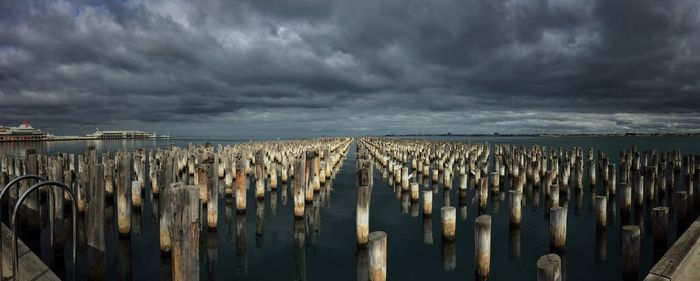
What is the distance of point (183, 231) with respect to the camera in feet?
15.5

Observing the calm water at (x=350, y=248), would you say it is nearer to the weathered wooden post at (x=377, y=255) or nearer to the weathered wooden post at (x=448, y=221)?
the weathered wooden post at (x=448, y=221)

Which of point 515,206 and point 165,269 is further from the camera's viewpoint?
point 515,206

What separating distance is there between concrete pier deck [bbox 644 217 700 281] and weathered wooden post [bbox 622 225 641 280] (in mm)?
731

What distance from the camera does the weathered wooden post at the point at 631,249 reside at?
21.4 ft

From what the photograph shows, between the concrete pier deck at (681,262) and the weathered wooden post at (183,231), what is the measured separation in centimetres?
586

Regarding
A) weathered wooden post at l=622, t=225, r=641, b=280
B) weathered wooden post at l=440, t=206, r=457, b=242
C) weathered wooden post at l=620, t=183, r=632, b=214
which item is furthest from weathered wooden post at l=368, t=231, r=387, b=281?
weathered wooden post at l=620, t=183, r=632, b=214

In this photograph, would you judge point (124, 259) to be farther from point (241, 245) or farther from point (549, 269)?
point (549, 269)

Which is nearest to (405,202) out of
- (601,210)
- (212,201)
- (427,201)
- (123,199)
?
(427,201)

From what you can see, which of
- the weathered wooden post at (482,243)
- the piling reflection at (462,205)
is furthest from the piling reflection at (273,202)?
the weathered wooden post at (482,243)

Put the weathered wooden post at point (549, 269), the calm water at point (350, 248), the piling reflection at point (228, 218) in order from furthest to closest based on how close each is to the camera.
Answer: the piling reflection at point (228, 218) → the calm water at point (350, 248) → the weathered wooden post at point (549, 269)

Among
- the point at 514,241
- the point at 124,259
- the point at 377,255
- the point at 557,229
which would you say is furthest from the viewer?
the point at 514,241

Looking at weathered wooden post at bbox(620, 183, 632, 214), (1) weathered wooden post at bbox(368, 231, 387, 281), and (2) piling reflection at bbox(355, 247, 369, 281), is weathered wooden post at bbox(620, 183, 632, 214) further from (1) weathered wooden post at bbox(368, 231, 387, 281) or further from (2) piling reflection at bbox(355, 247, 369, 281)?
(1) weathered wooden post at bbox(368, 231, 387, 281)

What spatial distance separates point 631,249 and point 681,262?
2043 mm

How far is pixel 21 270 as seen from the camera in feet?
16.2
